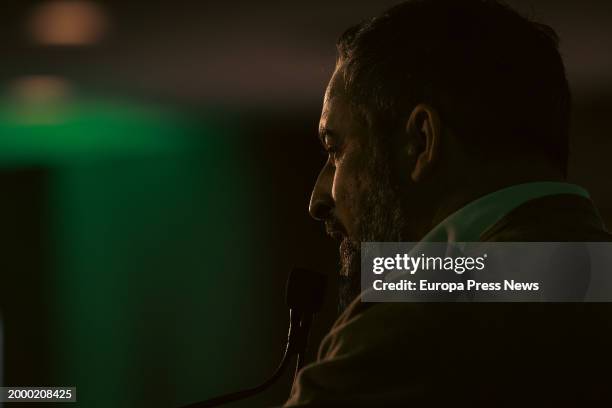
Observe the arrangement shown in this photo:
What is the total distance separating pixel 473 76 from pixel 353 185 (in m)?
0.16

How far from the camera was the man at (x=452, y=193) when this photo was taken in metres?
0.57

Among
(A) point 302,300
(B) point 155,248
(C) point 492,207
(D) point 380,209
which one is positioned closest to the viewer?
(C) point 492,207

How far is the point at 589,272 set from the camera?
65 centimetres

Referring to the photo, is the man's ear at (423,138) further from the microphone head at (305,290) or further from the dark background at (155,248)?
the dark background at (155,248)

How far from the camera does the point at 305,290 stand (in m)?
0.93

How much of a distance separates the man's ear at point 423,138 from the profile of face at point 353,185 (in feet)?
0.11

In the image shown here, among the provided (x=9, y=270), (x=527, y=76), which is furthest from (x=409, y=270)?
(x=9, y=270)

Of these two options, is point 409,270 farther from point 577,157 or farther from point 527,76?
point 577,157

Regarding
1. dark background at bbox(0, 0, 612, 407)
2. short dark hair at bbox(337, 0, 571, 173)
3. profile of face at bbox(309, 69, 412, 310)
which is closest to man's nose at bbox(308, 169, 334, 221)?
profile of face at bbox(309, 69, 412, 310)

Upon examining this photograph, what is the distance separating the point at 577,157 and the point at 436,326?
15.4 feet

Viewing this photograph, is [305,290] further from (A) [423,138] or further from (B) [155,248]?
(B) [155,248]

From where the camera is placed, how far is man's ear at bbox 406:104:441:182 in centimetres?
72

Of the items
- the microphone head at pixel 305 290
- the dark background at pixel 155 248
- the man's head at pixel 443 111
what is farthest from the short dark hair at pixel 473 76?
the dark background at pixel 155 248

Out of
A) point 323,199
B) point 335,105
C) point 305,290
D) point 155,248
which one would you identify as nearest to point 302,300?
point 305,290
